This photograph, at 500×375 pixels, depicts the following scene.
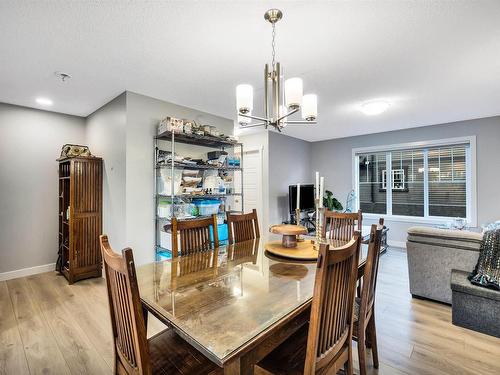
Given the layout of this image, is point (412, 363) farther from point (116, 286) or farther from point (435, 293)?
point (116, 286)

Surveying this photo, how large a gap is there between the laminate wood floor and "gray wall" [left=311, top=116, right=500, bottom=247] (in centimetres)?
267

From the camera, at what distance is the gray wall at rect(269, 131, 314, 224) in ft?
17.1

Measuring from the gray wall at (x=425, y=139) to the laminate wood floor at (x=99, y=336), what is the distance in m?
2.67

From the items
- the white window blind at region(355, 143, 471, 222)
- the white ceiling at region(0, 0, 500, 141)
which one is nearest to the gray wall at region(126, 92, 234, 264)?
the white ceiling at region(0, 0, 500, 141)

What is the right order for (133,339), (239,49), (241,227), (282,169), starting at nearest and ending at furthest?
1. (133,339)
2. (239,49)
3. (241,227)
4. (282,169)

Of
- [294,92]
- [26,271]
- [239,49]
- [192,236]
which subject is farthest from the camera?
[26,271]

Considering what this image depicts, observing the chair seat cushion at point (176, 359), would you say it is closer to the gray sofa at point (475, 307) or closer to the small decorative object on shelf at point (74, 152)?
the gray sofa at point (475, 307)

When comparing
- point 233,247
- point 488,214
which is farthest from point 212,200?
point 488,214

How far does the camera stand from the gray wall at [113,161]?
3146mm

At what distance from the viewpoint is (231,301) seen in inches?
45.9

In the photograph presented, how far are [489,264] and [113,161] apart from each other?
Answer: 4.29 meters

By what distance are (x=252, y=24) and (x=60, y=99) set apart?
2951mm

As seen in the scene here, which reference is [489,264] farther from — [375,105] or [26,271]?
[26,271]

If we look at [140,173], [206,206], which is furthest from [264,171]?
[140,173]
